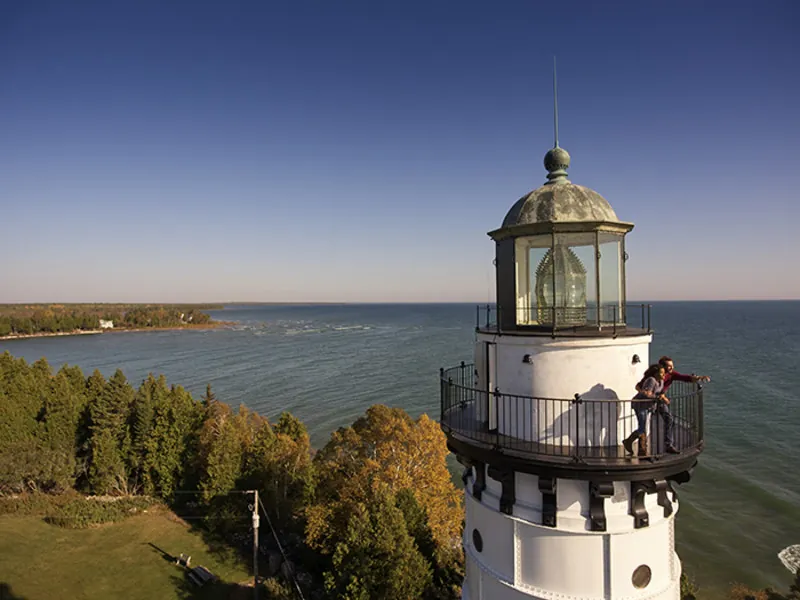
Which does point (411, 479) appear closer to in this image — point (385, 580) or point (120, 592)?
point (385, 580)

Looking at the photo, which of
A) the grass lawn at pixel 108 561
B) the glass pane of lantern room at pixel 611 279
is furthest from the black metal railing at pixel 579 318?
the grass lawn at pixel 108 561

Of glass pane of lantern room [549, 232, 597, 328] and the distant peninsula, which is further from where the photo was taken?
the distant peninsula

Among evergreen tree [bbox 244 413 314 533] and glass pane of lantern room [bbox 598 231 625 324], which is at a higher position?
glass pane of lantern room [bbox 598 231 625 324]

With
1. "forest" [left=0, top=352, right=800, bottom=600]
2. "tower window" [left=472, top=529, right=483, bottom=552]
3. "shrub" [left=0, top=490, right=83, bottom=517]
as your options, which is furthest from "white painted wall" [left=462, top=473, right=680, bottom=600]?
"shrub" [left=0, top=490, right=83, bottom=517]

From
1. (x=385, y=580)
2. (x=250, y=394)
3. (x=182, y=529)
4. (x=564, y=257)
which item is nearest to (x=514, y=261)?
(x=564, y=257)

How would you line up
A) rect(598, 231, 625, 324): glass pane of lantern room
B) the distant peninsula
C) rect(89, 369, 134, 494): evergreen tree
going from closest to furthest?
1. rect(598, 231, 625, 324): glass pane of lantern room
2. rect(89, 369, 134, 494): evergreen tree
3. the distant peninsula

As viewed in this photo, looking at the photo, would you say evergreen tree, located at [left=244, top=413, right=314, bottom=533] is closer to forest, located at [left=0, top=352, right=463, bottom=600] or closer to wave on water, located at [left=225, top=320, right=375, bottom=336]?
forest, located at [left=0, top=352, right=463, bottom=600]

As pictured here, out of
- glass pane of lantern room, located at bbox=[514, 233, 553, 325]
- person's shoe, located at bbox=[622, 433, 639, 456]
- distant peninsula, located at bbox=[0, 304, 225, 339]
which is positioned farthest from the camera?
distant peninsula, located at bbox=[0, 304, 225, 339]
